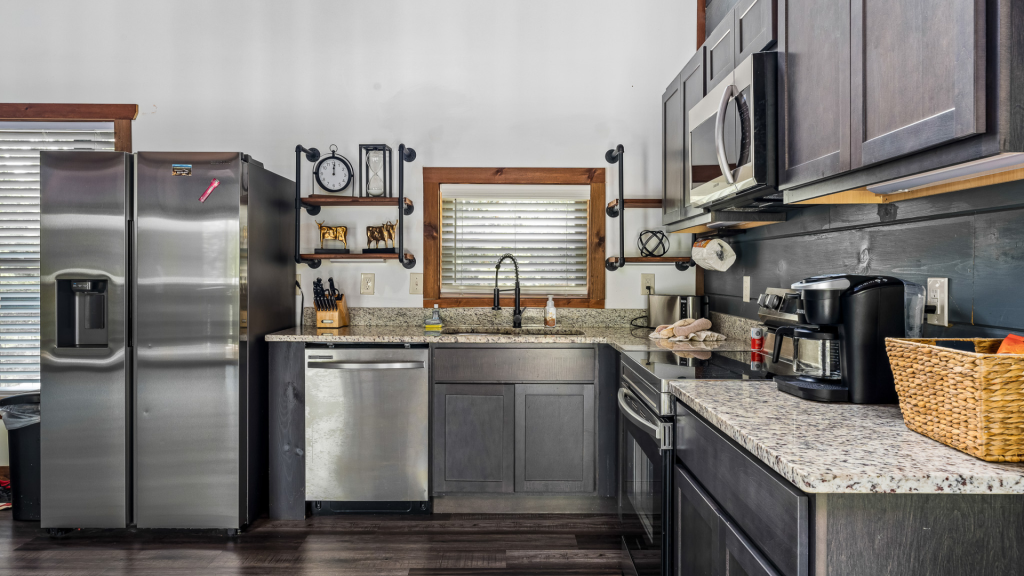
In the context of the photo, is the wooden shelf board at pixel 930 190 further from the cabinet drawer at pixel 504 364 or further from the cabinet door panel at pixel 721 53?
the cabinet drawer at pixel 504 364

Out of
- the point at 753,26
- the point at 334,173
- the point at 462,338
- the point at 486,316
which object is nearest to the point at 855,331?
the point at 753,26

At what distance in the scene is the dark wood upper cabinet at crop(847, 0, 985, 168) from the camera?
92cm

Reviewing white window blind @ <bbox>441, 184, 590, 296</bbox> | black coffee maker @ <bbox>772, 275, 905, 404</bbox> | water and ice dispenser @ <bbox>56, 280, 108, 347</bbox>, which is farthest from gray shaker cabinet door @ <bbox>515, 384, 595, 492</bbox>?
water and ice dispenser @ <bbox>56, 280, 108, 347</bbox>

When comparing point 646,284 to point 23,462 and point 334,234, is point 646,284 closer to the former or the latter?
point 334,234

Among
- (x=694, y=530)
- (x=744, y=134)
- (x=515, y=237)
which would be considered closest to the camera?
(x=694, y=530)

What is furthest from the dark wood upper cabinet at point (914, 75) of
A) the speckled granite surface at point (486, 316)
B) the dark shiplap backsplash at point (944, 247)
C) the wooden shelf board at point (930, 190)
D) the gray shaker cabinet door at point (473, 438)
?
the speckled granite surface at point (486, 316)

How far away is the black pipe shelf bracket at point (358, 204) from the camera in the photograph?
2.91 meters

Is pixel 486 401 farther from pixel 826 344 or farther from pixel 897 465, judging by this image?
pixel 897 465

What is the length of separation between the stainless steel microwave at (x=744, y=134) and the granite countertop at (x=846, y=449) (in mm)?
704

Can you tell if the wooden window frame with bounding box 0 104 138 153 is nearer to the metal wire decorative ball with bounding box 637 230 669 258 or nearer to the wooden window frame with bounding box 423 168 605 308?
the wooden window frame with bounding box 423 168 605 308

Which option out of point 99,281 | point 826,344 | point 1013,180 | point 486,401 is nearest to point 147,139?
point 99,281

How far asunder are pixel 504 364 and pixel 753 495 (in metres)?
1.70

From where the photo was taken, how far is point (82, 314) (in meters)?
2.48

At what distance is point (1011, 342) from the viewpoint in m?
0.97
